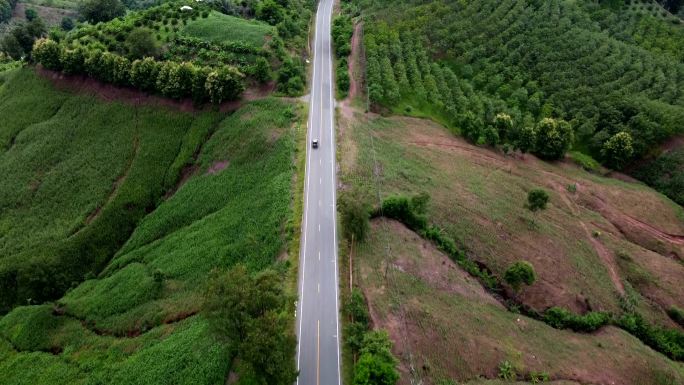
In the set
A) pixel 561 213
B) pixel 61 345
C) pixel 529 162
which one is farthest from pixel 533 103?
pixel 61 345

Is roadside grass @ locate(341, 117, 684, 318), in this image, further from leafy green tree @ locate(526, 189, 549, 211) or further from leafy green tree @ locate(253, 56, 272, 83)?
leafy green tree @ locate(253, 56, 272, 83)

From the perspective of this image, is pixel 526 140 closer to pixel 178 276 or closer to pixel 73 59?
pixel 178 276

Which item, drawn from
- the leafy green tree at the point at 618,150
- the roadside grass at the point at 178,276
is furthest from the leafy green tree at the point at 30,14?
the leafy green tree at the point at 618,150

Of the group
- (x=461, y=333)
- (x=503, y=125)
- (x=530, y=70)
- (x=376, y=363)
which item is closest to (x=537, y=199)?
(x=503, y=125)

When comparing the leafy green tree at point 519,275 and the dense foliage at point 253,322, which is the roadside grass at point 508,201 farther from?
the dense foliage at point 253,322

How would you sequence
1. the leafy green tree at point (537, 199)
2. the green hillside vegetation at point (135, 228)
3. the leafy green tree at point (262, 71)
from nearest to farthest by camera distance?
the green hillside vegetation at point (135, 228)
the leafy green tree at point (537, 199)
the leafy green tree at point (262, 71)

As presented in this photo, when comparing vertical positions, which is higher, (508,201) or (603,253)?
(508,201)

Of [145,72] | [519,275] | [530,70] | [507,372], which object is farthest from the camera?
[530,70]
